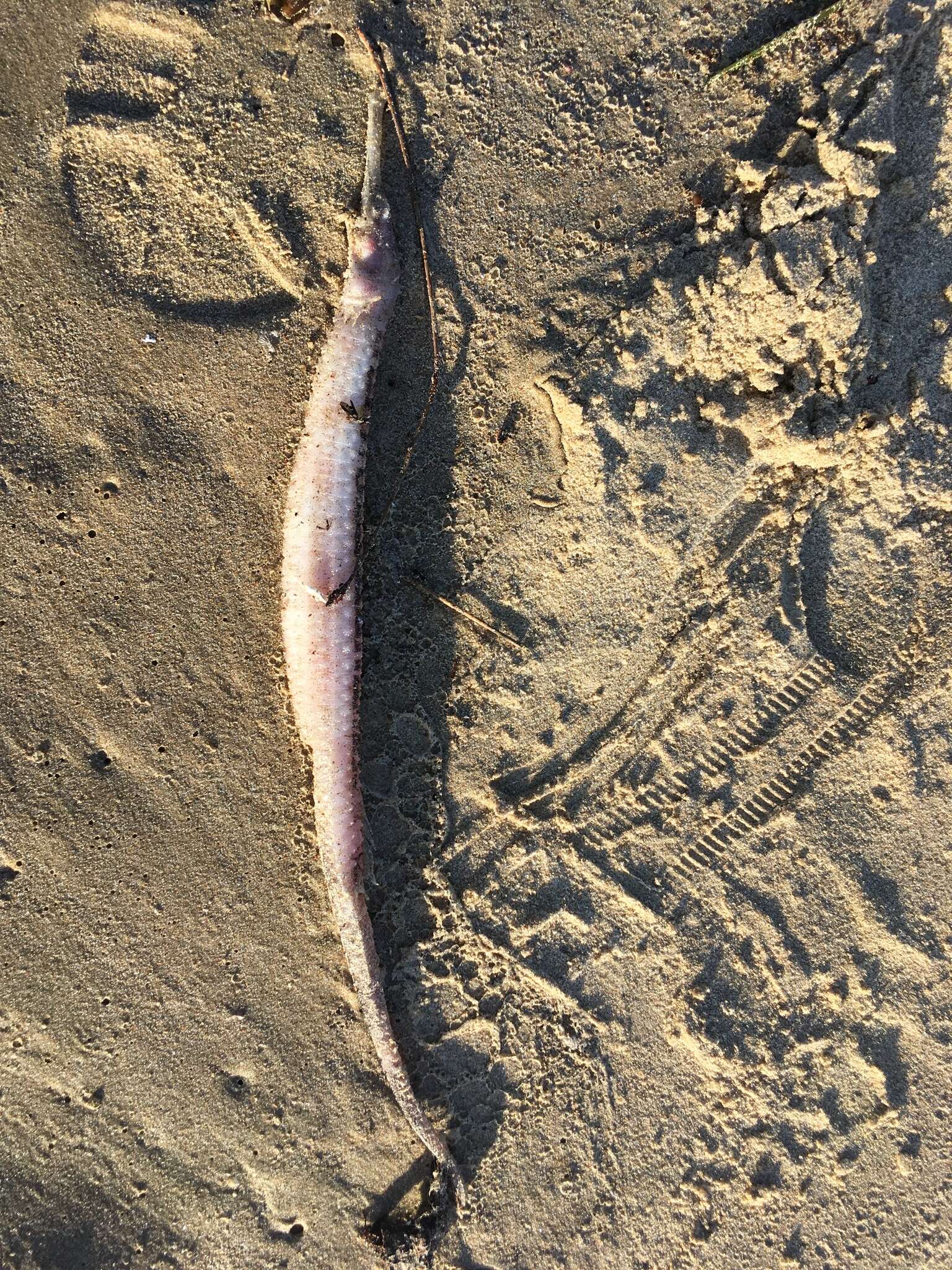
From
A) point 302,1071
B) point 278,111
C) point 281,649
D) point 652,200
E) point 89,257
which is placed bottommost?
point 302,1071

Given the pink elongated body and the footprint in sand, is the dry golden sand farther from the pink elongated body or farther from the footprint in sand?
→ the pink elongated body

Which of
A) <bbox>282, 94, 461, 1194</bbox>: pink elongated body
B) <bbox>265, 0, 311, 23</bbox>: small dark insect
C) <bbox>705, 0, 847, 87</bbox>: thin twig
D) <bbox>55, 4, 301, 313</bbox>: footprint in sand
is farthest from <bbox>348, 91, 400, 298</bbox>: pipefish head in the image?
<bbox>705, 0, 847, 87</bbox>: thin twig

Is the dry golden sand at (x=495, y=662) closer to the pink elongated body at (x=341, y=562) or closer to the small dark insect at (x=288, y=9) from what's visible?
the small dark insect at (x=288, y=9)

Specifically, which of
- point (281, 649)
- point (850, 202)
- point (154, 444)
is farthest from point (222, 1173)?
point (850, 202)

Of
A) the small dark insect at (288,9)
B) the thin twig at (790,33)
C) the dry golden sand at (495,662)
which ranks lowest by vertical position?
the dry golden sand at (495,662)

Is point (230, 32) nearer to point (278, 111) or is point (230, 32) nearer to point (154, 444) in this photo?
point (278, 111)

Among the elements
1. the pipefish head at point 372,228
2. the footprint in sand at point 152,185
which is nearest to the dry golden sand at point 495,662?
the footprint in sand at point 152,185
